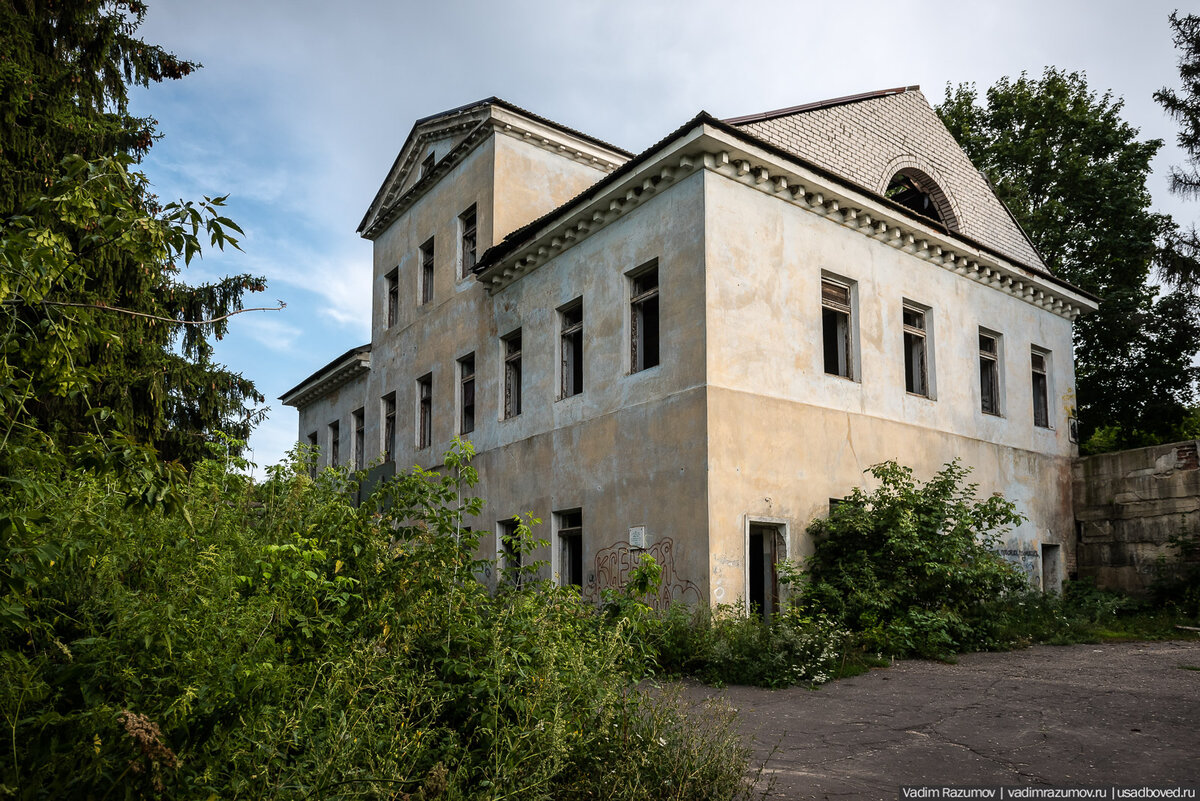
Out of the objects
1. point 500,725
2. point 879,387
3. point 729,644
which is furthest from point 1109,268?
point 500,725

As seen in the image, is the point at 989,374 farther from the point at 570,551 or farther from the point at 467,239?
the point at 467,239

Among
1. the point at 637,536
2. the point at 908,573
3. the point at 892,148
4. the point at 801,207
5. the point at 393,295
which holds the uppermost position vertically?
the point at 892,148

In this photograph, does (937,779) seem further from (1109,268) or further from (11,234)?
(1109,268)

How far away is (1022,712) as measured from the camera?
24.3 ft

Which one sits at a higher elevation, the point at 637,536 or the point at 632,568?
the point at 637,536

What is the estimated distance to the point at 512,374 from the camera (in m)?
16.5

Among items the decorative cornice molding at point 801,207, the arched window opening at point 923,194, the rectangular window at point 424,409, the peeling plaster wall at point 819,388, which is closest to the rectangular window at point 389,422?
the rectangular window at point 424,409

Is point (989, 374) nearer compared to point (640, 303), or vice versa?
point (640, 303)

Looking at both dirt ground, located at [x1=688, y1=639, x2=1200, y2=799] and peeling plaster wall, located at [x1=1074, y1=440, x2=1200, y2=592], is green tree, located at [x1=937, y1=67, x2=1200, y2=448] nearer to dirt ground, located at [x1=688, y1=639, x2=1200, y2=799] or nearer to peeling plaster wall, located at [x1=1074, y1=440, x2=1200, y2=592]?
peeling plaster wall, located at [x1=1074, y1=440, x2=1200, y2=592]

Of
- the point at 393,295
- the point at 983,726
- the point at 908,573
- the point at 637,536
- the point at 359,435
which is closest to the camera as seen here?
the point at 983,726

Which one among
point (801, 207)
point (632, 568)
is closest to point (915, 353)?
point (801, 207)

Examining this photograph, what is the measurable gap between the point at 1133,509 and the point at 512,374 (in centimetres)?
1194

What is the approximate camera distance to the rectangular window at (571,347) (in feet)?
48.2

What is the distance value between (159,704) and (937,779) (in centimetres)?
459
